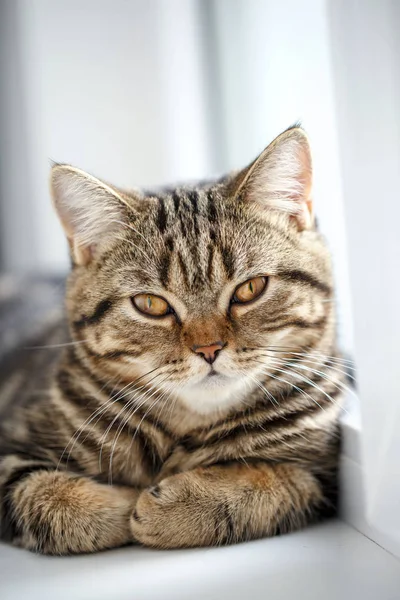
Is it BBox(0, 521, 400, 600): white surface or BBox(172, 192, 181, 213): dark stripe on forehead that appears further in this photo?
BBox(172, 192, 181, 213): dark stripe on forehead

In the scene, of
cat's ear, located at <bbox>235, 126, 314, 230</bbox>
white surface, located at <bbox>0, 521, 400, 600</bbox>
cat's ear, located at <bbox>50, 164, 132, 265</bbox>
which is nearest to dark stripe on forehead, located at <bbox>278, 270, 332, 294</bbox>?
cat's ear, located at <bbox>235, 126, 314, 230</bbox>

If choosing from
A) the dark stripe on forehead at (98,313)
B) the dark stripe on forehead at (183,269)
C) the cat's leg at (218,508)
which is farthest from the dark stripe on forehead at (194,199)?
the cat's leg at (218,508)

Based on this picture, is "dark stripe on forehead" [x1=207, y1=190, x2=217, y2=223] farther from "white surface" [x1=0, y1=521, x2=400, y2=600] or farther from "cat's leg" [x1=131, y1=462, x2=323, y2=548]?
"white surface" [x1=0, y1=521, x2=400, y2=600]

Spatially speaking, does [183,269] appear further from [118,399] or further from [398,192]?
[398,192]

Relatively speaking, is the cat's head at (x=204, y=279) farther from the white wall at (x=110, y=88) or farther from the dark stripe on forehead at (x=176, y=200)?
the white wall at (x=110, y=88)

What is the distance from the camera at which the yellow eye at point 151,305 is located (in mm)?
1201

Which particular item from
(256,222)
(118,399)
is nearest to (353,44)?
(256,222)

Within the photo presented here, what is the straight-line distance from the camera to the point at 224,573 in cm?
103

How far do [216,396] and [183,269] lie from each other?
A: 23 centimetres

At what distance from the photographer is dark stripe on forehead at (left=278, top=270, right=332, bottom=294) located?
121cm

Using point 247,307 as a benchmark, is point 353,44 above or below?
above

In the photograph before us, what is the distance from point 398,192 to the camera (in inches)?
39.2

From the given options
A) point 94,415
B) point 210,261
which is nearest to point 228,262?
point 210,261

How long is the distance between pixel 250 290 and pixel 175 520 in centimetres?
41
